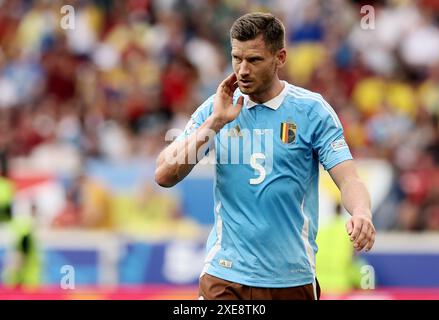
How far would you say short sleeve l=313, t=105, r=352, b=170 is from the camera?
7.04 meters

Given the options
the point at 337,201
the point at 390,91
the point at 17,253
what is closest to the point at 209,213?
the point at 337,201

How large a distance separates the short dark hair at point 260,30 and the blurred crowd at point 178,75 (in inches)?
336

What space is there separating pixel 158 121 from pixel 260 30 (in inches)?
404

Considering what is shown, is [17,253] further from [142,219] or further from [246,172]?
[246,172]

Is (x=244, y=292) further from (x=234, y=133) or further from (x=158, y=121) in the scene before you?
(x=158, y=121)

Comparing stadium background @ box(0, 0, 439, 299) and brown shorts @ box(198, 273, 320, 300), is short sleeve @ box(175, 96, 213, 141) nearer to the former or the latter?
brown shorts @ box(198, 273, 320, 300)

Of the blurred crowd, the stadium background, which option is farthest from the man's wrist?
the blurred crowd

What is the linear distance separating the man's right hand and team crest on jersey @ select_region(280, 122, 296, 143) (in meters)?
0.28

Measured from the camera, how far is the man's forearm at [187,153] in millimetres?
6879

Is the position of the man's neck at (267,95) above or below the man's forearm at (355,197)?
above

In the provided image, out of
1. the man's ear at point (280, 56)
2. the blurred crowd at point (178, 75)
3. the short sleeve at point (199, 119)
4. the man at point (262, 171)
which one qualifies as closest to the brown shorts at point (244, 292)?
the man at point (262, 171)

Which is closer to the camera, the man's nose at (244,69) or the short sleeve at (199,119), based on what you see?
the man's nose at (244,69)

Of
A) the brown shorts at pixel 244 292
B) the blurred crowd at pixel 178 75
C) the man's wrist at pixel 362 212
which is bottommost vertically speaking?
the brown shorts at pixel 244 292

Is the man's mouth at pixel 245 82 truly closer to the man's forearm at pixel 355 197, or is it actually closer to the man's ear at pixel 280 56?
the man's ear at pixel 280 56
